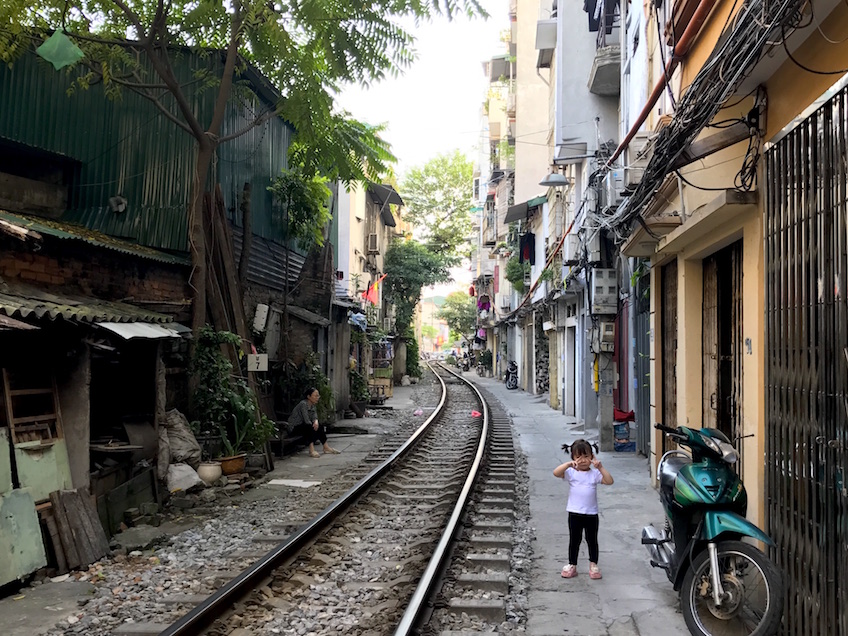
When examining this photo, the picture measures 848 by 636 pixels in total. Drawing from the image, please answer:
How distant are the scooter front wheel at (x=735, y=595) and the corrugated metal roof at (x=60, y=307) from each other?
223 inches

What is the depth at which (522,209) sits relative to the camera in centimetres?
2975

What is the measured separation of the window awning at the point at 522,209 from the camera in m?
26.4

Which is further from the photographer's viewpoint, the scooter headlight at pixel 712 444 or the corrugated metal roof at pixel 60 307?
the corrugated metal roof at pixel 60 307

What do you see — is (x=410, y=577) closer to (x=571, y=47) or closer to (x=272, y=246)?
(x=272, y=246)

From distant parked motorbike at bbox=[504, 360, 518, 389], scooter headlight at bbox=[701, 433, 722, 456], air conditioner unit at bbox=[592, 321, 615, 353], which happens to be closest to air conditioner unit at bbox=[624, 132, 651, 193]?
air conditioner unit at bbox=[592, 321, 615, 353]

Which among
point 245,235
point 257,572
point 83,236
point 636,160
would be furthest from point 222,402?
point 636,160

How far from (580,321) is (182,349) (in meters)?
11.0

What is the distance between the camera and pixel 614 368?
13344 millimetres

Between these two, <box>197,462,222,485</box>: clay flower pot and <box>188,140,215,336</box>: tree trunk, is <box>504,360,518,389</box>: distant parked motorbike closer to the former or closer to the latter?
<box>188,140,215,336</box>: tree trunk

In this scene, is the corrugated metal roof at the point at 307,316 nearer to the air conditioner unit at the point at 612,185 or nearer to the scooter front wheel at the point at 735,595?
the air conditioner unit at the point at 612,185

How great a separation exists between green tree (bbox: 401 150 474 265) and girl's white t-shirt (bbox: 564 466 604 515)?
4098 centimetres

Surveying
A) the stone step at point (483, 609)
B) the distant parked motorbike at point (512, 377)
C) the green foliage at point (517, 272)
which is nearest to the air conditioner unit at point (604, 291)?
the stone step at point (483, 609)

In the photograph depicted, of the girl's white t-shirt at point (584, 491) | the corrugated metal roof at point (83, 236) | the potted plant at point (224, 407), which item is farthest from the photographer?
the potted plant at point (224, 407)

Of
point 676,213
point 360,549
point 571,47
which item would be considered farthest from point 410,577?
point 571,47
